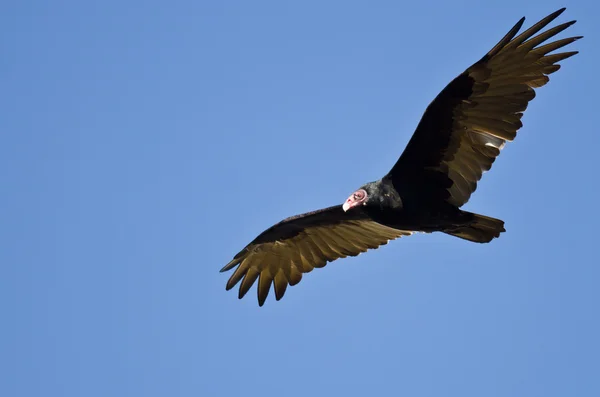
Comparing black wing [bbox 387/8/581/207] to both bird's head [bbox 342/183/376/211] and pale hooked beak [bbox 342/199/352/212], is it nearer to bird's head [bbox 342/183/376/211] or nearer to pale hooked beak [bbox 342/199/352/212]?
bird's head [bbox 342/183/376/211]

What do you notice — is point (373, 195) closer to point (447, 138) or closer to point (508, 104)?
point (447, 138)

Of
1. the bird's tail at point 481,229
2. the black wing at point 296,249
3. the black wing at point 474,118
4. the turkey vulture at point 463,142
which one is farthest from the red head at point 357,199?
the black wing at point 296,249

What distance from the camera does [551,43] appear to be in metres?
9.77

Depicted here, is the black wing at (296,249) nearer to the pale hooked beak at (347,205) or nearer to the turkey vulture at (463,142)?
the turkey vulture at (463,142)

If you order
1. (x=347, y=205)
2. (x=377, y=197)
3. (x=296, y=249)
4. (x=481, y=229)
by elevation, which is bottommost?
(x=481, y=229)

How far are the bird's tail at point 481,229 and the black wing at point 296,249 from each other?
140 cm

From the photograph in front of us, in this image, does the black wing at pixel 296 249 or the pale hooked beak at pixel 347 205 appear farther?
the black wing at pixel 296 249

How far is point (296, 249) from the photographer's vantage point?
1202 cm

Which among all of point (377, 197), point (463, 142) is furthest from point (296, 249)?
point (463, 142)

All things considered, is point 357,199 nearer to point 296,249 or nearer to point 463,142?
point 463,142

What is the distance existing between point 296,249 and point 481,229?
249cm

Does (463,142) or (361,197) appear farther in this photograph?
(361,197)

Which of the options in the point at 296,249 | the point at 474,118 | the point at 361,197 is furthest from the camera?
the point at 296,249

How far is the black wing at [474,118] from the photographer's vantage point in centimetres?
980
